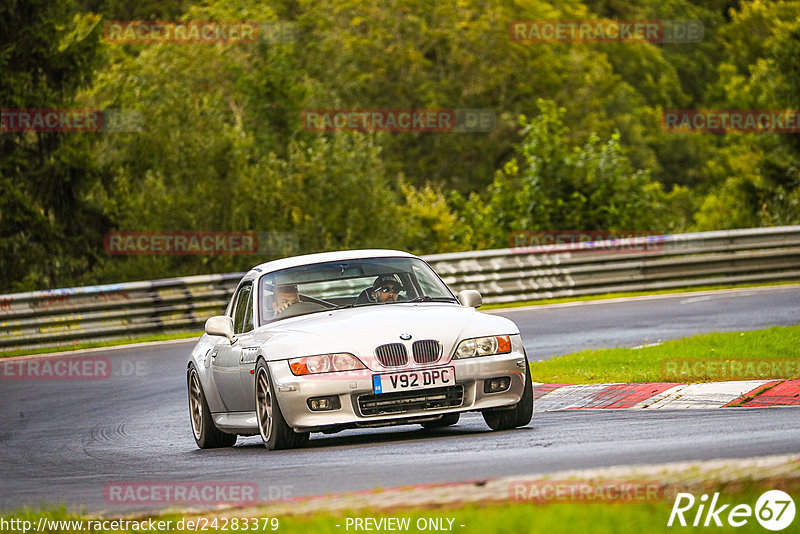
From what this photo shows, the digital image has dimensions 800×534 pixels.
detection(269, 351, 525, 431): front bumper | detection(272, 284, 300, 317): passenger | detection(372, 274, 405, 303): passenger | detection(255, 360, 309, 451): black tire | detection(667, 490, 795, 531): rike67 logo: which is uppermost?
detection(667, 490, 795, 531): rike67 logo

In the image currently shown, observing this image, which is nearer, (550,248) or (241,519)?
(241,519)

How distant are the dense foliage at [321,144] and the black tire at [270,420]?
71.6 feet

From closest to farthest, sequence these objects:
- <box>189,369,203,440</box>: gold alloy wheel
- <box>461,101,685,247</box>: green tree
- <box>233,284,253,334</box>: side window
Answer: <box>233,284,253,334</box>: side window
<box>189,369,203,440</box>: gold alloy wheel
<box>461,101,685,247</box>: green tree

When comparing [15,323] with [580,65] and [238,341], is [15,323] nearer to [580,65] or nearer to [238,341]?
[238,341]

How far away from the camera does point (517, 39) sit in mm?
60344

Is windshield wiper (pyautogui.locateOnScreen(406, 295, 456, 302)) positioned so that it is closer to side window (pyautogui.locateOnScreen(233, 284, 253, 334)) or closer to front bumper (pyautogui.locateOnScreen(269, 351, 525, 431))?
front bumper (pyautogui.locateOnScreen(269, 351, 525, 431))

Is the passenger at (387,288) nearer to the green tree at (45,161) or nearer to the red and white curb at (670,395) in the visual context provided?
the red and white curb at (670,395)

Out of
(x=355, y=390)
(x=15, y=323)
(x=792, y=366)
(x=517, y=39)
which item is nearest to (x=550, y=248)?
(x=15, y=323)

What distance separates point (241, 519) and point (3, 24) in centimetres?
2904

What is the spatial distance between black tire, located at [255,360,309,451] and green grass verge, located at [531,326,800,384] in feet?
13.1

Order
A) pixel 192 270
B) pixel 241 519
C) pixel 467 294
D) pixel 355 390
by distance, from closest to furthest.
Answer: pixel 241 519 → pixel 355 390 → pixel 467 294 → pixel 192 270

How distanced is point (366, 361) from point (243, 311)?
7.27 ft

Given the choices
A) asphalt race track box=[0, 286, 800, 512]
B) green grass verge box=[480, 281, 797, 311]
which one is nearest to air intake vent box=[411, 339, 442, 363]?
asphalt race track box=[0, 286, 800, 512]

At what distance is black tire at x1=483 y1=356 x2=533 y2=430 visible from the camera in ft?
33.9
